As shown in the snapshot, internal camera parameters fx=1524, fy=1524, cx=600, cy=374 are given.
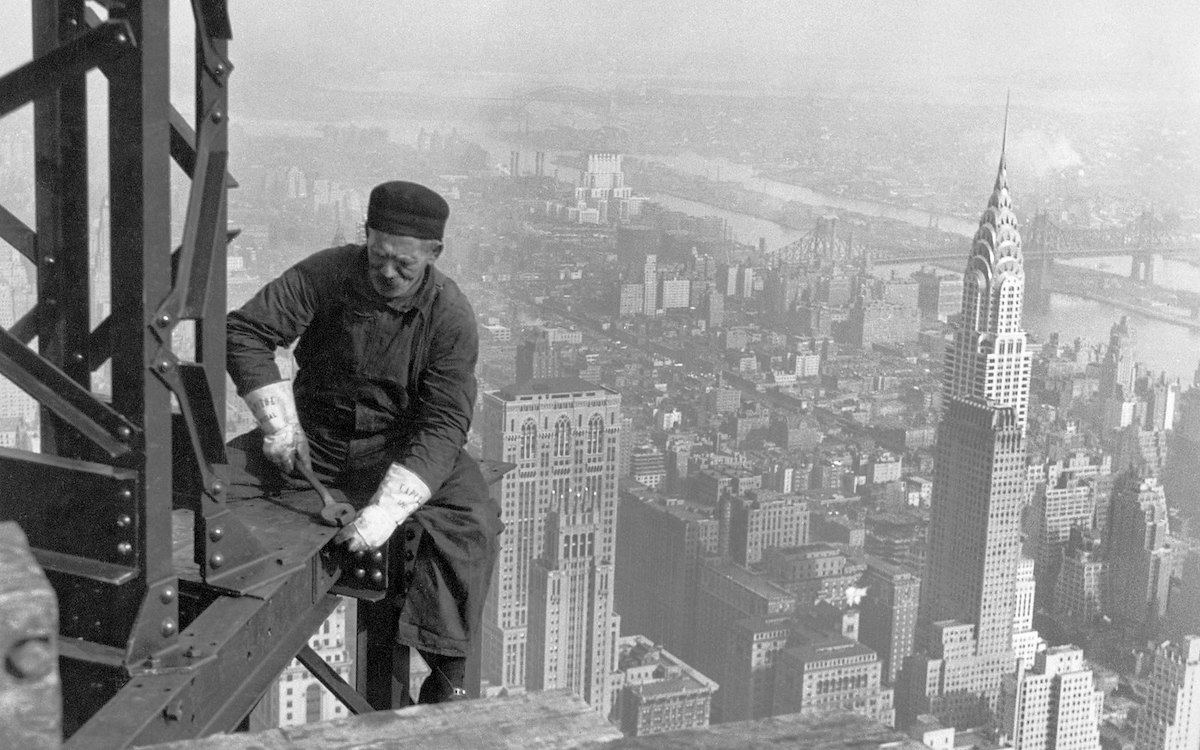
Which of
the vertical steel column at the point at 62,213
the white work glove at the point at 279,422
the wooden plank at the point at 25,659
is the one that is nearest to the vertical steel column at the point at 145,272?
the vertical steel column at the point at 62,213

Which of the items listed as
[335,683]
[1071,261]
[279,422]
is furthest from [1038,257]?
[279,422]

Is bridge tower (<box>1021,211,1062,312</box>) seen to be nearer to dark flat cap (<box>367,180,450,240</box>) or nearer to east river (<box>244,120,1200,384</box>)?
east river (<box>244,120,1200,384</box>)

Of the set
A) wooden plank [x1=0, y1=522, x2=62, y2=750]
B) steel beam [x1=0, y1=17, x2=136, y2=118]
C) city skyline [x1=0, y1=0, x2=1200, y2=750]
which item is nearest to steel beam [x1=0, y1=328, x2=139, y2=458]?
steel beam [x1=0, y1=17, x2=136, y2=118]

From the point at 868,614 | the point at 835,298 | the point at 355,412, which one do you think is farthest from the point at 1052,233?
the point at 355,412

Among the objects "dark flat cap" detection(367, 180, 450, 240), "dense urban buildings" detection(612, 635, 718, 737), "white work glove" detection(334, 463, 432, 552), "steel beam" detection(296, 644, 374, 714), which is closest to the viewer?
"white work glove" detection(334, 463, 432, 552)

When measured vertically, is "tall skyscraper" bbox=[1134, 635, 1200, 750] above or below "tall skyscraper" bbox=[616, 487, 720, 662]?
below

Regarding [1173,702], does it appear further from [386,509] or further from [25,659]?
[25,659]
